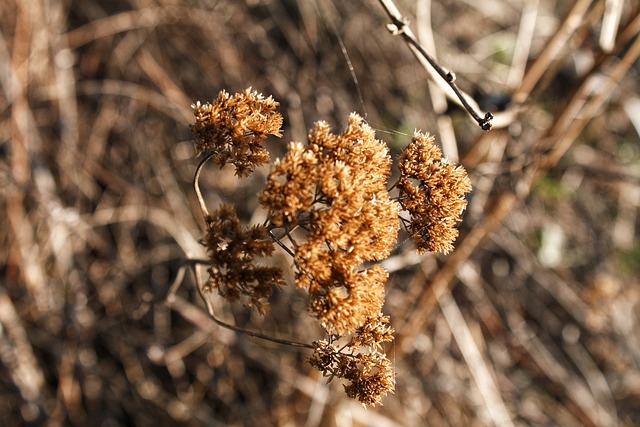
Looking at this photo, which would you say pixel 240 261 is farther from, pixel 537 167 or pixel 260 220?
pixel 260 220

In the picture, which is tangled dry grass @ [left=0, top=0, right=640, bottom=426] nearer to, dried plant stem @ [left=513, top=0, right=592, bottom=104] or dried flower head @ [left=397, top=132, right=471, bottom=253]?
dried plant stem @ [left=513, top=0, right=592, bottom=104]

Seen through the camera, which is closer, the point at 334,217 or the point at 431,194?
the point at 334,217

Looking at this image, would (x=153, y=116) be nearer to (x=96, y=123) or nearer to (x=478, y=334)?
(x=96, y=123)

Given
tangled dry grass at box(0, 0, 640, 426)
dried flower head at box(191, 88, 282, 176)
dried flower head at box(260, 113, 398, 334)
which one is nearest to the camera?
dried flower head at box(260, 113, 398, 334)

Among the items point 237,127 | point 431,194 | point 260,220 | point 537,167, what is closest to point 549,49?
point 537,167

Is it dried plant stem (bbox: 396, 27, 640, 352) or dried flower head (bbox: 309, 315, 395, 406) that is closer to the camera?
dried flower head (bbox: 309, 315, 395, 406)

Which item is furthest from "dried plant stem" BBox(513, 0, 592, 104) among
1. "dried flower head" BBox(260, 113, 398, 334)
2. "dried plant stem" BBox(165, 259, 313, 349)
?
"dried plant stem" BBox(165, 259, 313, 349)

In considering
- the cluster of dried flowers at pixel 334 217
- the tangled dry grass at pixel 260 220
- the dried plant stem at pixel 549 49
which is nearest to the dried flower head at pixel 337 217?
the cluster of dried flowers at pixel 334 217
